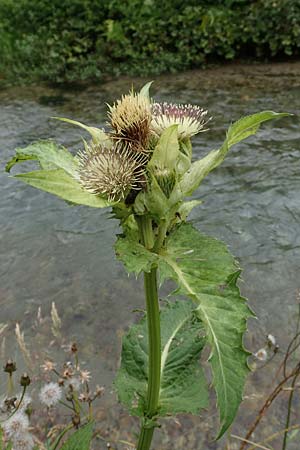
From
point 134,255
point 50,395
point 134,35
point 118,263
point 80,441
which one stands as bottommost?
point 118,263

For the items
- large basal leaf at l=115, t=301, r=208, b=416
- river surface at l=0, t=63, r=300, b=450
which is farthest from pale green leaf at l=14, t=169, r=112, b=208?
river surface at l=0, t=63, r=300, b=450

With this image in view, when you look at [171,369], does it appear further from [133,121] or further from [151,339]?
[133,121]

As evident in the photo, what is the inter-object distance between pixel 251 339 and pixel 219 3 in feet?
25.4

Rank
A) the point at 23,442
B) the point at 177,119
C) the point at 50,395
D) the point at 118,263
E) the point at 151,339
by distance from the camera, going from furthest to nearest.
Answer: the point at 118,263 < the point at 50,395 < the point at 23,442 < the point at 151,339 < the point at 177,119

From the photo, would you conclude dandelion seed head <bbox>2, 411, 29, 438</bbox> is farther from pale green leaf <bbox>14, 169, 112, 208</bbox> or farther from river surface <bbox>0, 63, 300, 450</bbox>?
pale green leaf <bbox>14, 169, 112, 208</bbox>

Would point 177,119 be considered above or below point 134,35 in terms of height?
above

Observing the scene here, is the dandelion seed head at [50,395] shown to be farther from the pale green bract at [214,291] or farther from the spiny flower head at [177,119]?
the spiny flower head at [177,119]

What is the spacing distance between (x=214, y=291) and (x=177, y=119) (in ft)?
1.80

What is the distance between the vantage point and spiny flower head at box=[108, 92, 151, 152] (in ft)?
4.70

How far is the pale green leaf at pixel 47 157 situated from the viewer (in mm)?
1585

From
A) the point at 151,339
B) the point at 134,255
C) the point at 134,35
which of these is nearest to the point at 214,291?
the point at 134,255

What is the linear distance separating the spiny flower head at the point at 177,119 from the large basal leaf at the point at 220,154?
0.37 feet

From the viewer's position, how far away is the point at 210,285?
4.82 feet

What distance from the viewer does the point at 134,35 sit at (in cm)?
955
